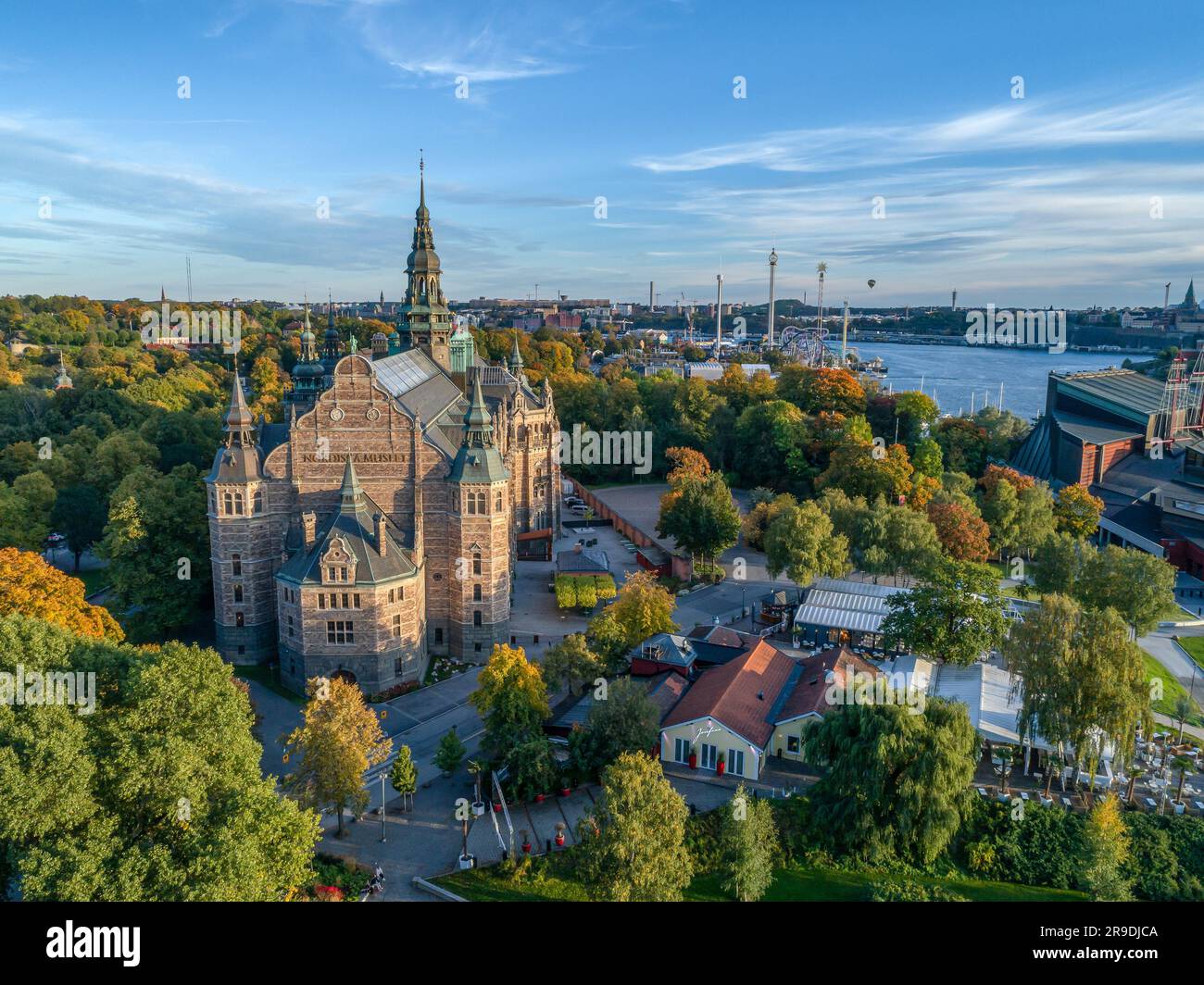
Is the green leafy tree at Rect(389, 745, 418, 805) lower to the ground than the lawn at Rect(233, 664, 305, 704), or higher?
higher

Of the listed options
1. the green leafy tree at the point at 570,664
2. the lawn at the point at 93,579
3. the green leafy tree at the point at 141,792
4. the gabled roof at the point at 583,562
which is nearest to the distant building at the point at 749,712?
the green leafy tree at the point at 570,664

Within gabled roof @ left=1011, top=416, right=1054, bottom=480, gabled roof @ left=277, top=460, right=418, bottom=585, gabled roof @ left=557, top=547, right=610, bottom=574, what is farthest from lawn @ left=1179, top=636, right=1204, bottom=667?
gabled roof @ left=277, top=460, right=418, bottom=585

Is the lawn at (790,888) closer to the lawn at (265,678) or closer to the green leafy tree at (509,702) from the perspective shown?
the green leafy tree at (509,702)

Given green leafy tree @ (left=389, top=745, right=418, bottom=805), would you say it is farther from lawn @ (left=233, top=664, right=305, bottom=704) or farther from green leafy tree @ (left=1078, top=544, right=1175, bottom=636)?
green leafy tree @ (left=1078, top=544, right=1175, bottom=636)

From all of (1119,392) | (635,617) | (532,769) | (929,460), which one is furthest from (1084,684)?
(1119,392)

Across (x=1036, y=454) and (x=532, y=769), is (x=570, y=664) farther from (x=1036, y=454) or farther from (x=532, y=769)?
(x=1036, y=454)
